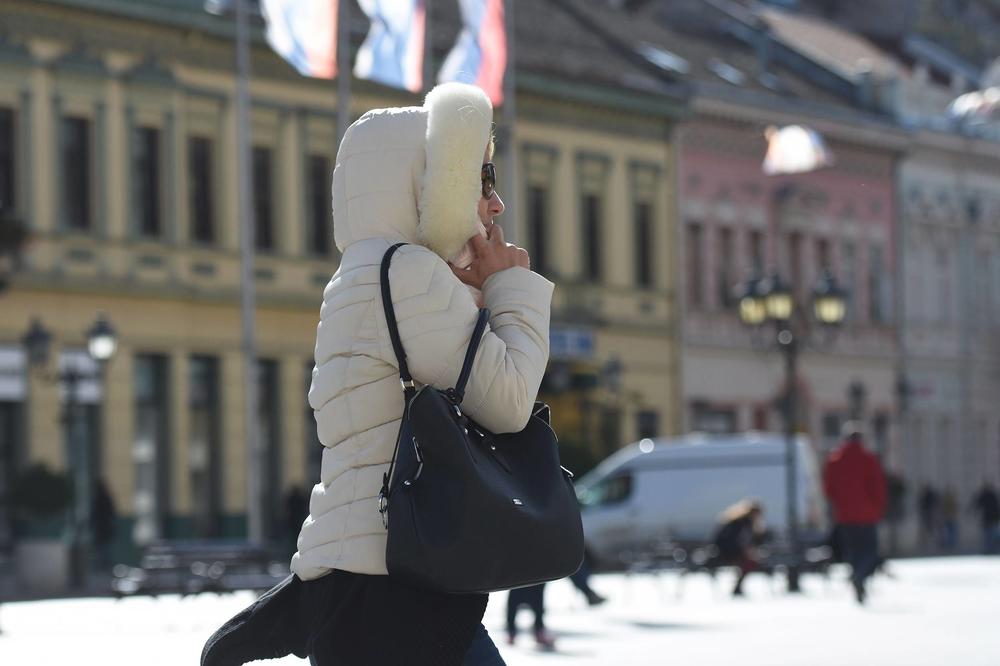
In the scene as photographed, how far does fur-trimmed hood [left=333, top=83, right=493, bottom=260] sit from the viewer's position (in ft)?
18.1

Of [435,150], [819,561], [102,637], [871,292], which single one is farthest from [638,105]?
[435,150]

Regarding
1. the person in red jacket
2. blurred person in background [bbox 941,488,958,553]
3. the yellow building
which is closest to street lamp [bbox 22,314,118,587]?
the yellow building

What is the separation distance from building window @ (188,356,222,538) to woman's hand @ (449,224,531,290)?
120ft

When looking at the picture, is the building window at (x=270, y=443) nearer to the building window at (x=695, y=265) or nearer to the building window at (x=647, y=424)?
the building window at (x=647, y=424)

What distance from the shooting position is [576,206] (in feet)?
173

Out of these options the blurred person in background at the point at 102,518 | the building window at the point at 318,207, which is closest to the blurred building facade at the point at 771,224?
the building window at the point at 318,207

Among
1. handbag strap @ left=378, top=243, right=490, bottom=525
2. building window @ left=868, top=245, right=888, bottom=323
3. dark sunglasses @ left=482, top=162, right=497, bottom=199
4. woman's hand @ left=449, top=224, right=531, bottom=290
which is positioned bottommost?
handbag strap @ left=378, top=243, right=490, bottom=525

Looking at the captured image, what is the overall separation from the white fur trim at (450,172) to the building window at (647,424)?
4782 centimetres

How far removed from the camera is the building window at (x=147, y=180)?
4206 centimetres

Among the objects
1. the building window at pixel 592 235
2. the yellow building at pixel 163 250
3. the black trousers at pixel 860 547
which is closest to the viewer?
the black trousers at pixel 860 547

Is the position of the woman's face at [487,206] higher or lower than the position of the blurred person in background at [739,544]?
higher

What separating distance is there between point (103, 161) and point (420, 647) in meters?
36.6

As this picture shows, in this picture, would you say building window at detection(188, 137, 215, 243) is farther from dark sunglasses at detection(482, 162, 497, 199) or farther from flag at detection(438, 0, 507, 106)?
dark sunglasses at detection(482, 162, 497, 199)

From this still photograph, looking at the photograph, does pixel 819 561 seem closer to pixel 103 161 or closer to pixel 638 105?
pixel 103 161
